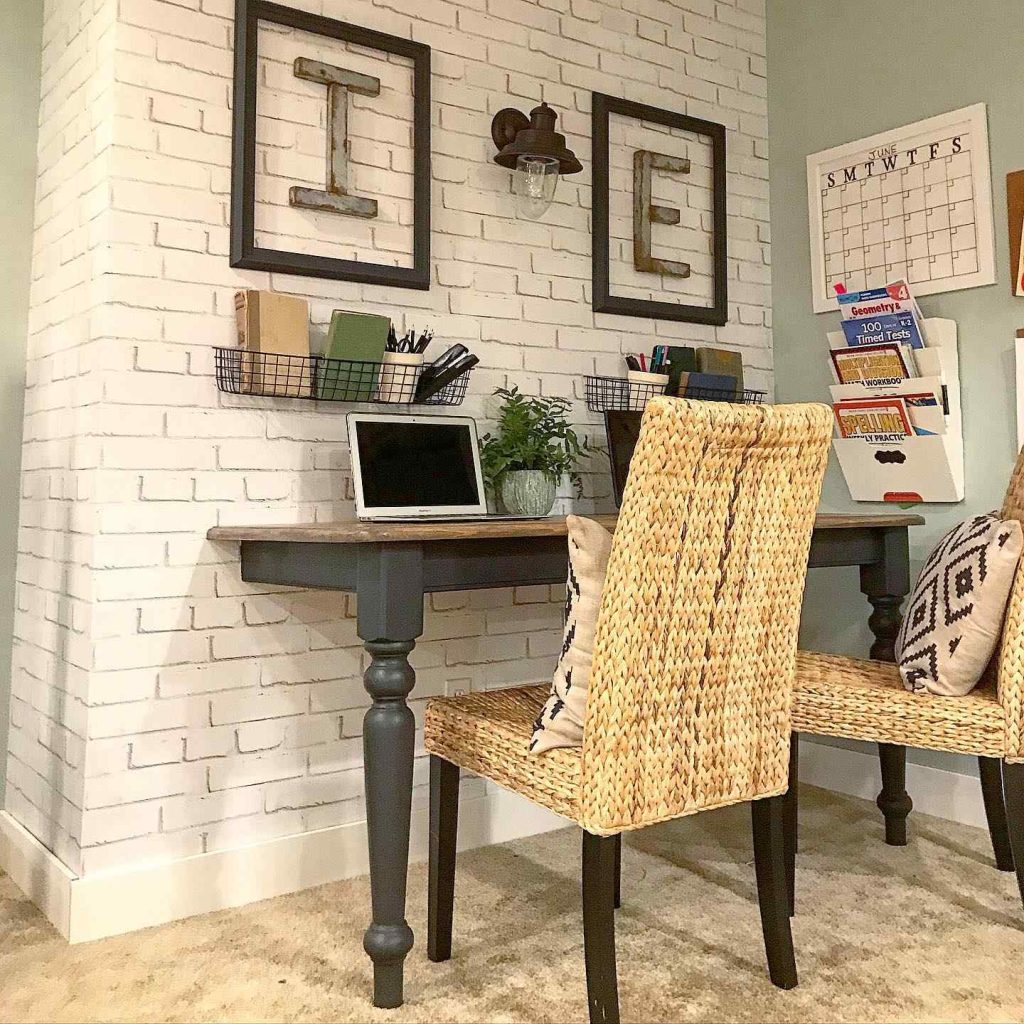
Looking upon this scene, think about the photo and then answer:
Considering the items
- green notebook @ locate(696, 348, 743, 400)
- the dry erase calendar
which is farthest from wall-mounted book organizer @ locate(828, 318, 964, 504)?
green notebook @ locate(696, 348, 743, 400)

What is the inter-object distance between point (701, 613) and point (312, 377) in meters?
1.06

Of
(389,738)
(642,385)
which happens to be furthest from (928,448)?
(389,738)

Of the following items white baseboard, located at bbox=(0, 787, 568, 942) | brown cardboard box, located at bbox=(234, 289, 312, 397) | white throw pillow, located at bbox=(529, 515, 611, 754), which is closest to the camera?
white throw pillow, located at bbox=(529, 515, 611, 754)

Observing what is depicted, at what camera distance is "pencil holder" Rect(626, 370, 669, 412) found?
257 cm

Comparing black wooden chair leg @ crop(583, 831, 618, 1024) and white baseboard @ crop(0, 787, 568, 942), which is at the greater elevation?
black wooden chair leg @ crop(583, 831, 618, 1024)

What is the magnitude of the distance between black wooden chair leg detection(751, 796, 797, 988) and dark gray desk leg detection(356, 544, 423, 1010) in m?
0.59

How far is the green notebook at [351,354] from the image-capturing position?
2092mm

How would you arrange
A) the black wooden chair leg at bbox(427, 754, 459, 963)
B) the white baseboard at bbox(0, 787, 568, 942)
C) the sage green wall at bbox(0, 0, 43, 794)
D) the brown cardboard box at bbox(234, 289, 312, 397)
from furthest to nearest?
1. the sage green wall at bbox(0, 0, 43, 794)
2. the brown cardboard box at bbox(234, 289, 312, 397)
3. the white baseboard at bbox(0, 787, 568, 942)
4. the black wooden chair leg at bbox(427, 754, 459, 963)

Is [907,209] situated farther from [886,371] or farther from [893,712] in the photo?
[893,712]

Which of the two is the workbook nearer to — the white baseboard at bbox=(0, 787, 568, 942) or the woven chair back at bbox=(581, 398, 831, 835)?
the woven chair back at bbox=(581, 398, 831, 835)

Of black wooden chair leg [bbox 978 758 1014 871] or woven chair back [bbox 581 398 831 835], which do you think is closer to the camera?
woven chair back [bbox 581 398 831 835]

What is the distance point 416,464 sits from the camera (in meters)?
2.13

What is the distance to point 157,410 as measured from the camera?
2.00 meters

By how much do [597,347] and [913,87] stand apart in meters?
1.11
